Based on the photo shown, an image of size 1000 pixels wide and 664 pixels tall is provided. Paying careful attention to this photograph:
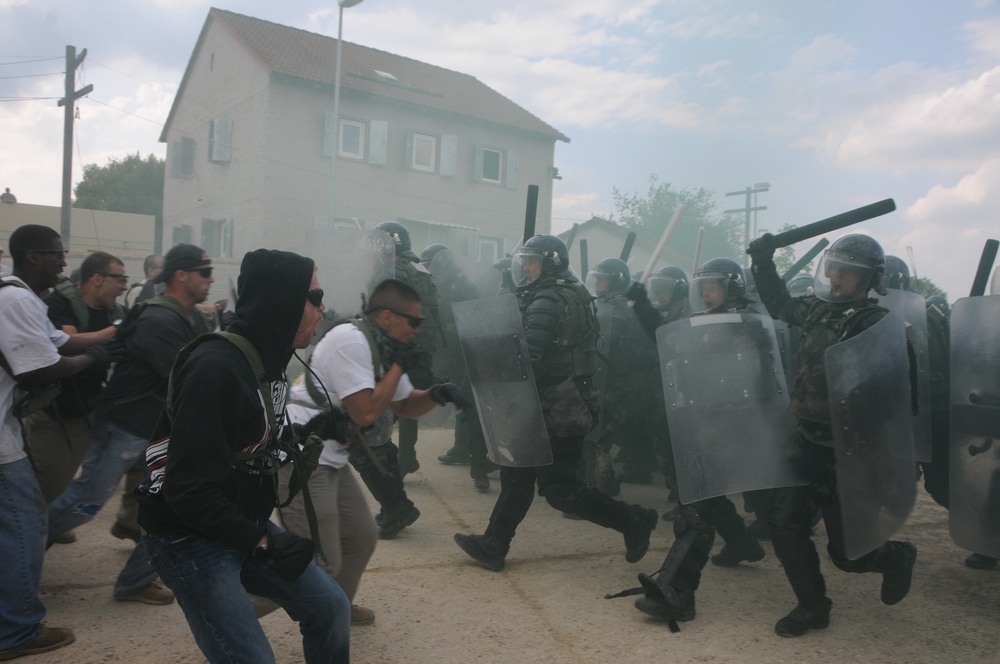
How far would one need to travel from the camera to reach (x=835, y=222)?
403cm

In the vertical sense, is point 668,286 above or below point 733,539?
above

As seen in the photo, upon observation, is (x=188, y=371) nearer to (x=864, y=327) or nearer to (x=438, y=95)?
(x=864, y=327)

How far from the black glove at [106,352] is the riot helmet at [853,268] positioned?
355cm

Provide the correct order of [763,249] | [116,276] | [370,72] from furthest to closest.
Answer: [370,72]
[116,276]
[763,249]

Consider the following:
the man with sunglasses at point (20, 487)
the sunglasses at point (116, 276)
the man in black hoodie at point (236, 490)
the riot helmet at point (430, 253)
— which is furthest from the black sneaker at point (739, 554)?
the sunglasses at point (116, 276)

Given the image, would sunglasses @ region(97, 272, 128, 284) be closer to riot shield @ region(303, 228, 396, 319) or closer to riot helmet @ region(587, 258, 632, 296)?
riot shield @ region(303, 228, 396, 319)

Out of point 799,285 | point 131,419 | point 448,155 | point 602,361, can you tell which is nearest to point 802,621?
point 602,361

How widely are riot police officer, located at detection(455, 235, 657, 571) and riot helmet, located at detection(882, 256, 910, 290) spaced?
8.02ft

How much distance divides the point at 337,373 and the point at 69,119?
16.9m

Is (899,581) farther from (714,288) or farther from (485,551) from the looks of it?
(485,551)

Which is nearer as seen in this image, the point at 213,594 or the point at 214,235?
the point at 213,594

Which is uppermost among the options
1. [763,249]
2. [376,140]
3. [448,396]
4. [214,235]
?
[376,140]

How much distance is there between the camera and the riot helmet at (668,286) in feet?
22.1

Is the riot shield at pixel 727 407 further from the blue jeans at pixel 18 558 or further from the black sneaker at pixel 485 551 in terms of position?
the blue jeans at pixel 18 558
